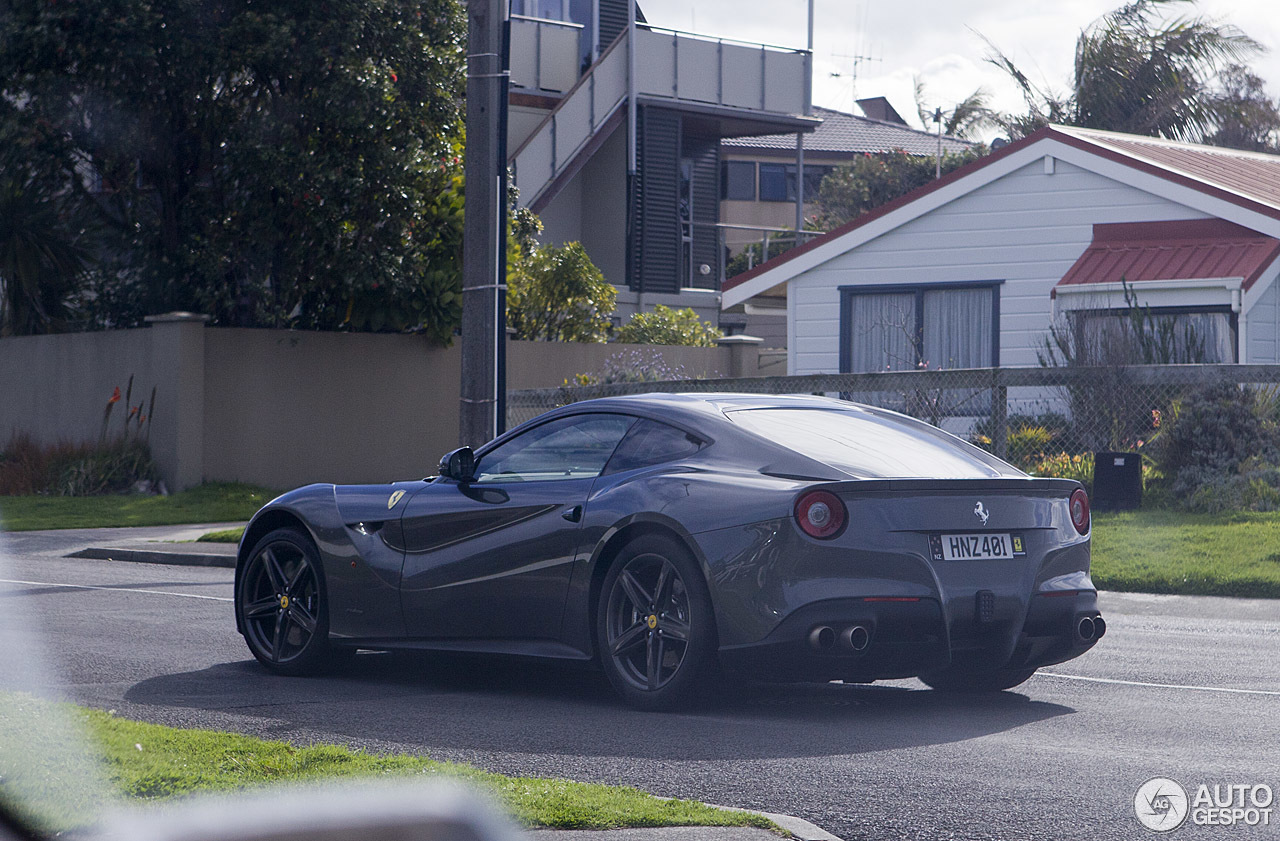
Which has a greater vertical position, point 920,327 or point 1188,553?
point 920,327

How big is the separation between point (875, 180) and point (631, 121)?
72.5ft

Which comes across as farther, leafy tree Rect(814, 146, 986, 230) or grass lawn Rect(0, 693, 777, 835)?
leafy tree Rect(814, 146, 986, 230)

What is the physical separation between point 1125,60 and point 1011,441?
2009 cm

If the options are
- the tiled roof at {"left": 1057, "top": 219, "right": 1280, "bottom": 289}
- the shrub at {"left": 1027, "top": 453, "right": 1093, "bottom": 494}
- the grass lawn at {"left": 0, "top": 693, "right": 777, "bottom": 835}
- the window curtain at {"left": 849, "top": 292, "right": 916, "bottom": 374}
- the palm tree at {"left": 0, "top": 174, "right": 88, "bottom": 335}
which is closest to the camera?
the grass lawn at {"left": 0, "top": 693, "right": 777, "bottom": 835}

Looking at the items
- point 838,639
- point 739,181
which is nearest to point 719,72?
Answer: point 739,181

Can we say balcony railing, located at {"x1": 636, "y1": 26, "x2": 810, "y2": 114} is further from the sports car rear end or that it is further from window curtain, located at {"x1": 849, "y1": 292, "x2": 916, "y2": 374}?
the sports car rear end

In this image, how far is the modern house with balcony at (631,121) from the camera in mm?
32094

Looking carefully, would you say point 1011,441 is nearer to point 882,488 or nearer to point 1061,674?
point 1061,674

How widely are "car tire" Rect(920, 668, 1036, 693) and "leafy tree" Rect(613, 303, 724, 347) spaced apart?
19810 mm

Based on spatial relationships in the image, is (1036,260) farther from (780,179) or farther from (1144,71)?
(780,179)

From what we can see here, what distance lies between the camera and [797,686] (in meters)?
7.93

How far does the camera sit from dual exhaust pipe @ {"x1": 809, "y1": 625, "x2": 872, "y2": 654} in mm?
6512

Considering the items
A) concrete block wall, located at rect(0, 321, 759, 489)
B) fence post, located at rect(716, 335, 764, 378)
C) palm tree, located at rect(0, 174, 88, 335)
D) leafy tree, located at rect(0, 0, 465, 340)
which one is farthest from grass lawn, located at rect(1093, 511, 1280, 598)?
palm tree, located at rect(0, 174, 88, 335)

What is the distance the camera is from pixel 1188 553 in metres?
12.9
